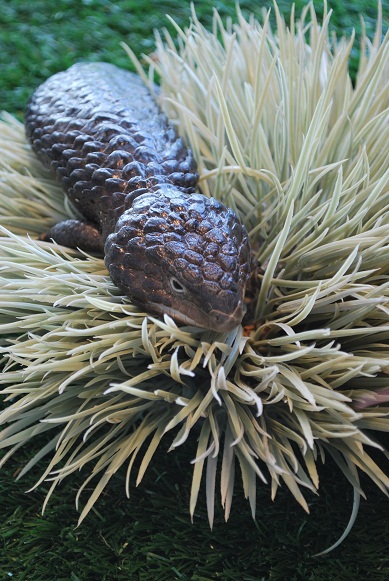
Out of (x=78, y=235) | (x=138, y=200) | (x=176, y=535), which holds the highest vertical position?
(x=138, y=200)

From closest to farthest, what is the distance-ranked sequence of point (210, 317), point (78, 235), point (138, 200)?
point (210, 317), point (138, 200), point (78, 235)

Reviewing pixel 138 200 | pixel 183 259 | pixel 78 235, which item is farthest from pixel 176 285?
pixel 78 235

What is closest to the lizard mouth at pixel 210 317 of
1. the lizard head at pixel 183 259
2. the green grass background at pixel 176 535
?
the lizard head at pixel 183 259

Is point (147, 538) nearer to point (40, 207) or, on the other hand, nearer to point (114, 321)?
point (114, 321)

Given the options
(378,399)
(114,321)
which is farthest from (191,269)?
(378,399)

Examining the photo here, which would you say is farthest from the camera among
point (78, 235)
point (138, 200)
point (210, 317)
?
point (78, 235)

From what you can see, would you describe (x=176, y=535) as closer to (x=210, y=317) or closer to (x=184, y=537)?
(x=184, y=537)

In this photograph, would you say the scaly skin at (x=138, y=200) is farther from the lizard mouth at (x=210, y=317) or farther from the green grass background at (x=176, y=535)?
the green grass background at (x=176, y=535)

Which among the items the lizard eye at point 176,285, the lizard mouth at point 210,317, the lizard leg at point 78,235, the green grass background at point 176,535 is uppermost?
the lizard eye at point 176,285
